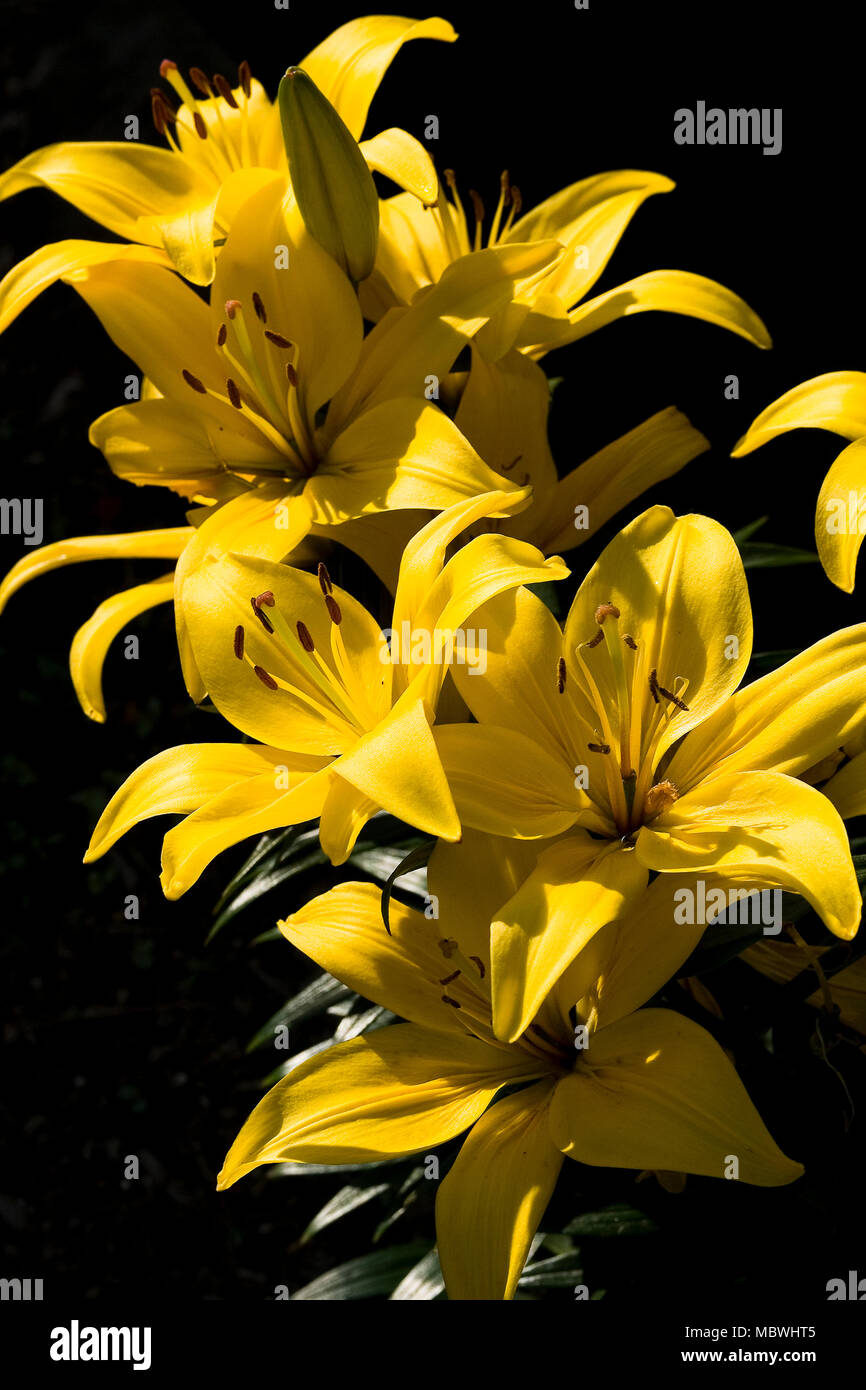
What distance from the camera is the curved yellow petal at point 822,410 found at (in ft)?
3.19

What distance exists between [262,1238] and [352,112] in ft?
5.60

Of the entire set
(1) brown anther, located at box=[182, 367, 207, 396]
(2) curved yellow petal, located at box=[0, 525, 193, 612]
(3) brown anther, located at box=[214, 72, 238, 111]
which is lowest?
(2) curved yellow petal, located at box=[0, 525, 193, 612]

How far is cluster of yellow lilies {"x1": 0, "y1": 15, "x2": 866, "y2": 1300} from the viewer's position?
0.83m

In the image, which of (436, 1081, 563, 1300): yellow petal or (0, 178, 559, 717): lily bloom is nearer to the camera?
(436, 1081, 563, 1300): yellow petal

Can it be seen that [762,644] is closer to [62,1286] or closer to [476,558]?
[476,558]

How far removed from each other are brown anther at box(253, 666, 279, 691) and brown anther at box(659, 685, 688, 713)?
0.28 meters

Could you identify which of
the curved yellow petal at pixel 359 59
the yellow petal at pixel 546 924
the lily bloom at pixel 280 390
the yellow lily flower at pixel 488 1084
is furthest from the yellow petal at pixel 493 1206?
the curved yellow petal at pixel 359 59

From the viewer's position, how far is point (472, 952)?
93cm

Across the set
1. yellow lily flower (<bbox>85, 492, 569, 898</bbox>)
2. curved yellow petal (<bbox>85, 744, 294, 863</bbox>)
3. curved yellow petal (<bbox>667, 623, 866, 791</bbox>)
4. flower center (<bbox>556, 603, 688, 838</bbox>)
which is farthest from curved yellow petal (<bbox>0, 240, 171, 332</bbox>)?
curved yellow petal (<bbox>667, 623, 866, 791</bbox>)

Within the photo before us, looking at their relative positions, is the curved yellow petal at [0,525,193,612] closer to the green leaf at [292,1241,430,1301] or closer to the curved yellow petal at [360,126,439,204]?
the curved yellow petal at [360,126,439,204]

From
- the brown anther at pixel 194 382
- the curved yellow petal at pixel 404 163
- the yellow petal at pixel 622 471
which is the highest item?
the curved yellow petal at pixel 404 163

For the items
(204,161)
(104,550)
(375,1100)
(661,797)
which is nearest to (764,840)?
(661,797)

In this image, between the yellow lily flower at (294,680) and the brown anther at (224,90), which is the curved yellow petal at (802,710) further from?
the brown anther at (224,90)

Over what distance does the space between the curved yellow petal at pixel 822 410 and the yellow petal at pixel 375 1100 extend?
1.66ft
